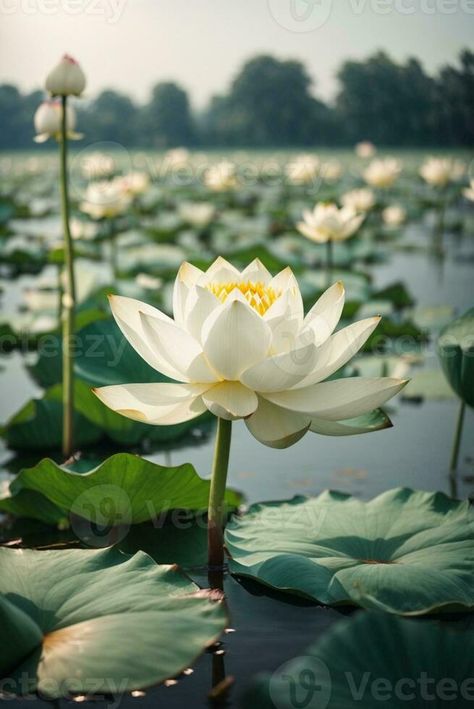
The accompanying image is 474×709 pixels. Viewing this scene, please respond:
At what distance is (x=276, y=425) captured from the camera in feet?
3.35

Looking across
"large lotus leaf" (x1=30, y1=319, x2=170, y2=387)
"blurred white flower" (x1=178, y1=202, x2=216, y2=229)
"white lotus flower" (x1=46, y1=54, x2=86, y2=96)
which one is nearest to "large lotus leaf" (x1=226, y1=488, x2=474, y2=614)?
"large lotus leaf" (x1=30, y1=319, x2=170, y2=387)

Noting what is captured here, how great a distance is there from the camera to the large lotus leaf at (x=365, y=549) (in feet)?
3.32

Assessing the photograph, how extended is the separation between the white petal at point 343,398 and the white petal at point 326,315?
0.22ft

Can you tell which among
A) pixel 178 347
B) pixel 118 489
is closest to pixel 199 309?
pixel 178 347

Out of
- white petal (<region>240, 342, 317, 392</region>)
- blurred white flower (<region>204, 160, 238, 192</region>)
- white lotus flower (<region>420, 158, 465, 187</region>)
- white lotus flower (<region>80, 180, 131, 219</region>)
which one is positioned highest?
white lotus flower (<region>420, 158, 465, 187</region>)

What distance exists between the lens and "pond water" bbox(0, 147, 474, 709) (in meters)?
0.96

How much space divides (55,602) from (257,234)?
5.37 metres

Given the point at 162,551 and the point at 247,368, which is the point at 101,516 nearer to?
the point at 162,551

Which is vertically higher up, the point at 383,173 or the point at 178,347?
the point at 383,173

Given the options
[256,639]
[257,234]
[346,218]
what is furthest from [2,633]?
[257,234]

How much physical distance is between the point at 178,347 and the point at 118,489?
1.01 feet

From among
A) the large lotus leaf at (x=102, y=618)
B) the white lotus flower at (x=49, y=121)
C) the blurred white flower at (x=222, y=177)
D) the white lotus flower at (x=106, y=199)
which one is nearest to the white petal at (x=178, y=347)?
the large lotus leaf at (x=102, y=618)

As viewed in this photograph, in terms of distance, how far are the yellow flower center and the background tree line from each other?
13497mm

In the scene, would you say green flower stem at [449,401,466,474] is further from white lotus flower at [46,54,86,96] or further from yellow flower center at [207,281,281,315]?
white lotus flower at [46,54,86,96]
